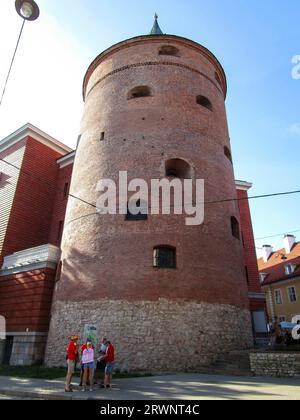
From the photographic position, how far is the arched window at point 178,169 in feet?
48.9

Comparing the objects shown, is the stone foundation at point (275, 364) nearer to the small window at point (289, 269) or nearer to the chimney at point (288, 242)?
the small window at point (289, 269)

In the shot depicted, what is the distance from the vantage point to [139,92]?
17281 millimetres

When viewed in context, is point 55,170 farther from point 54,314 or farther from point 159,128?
point 54,314

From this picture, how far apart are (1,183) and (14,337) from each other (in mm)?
10173

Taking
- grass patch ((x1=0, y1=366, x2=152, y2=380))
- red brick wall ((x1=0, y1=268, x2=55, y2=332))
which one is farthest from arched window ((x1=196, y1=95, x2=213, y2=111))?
grass patch ((x1=0, y1=366, x2=152, y2=380))

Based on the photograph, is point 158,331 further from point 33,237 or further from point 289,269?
point 289,269

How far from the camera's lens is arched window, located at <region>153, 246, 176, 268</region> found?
12.8m

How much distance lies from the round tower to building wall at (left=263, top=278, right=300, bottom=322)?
17.4 metres

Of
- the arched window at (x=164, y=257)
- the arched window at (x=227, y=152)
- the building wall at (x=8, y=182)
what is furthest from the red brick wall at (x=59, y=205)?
the arched window at (x=227, y=152)

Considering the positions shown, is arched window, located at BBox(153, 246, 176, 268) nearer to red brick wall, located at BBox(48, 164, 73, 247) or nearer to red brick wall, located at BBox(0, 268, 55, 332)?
red brick wall, located at BBox(0, 268, 55, 332)

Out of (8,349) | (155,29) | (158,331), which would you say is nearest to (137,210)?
(158,331)

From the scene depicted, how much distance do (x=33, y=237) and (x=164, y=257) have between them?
32.5ft

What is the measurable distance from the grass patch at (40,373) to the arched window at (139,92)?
41.7ft

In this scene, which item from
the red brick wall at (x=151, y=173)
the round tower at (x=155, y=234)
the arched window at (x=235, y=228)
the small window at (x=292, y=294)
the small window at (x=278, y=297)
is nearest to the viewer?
the round tower at (x=155, y=234)
